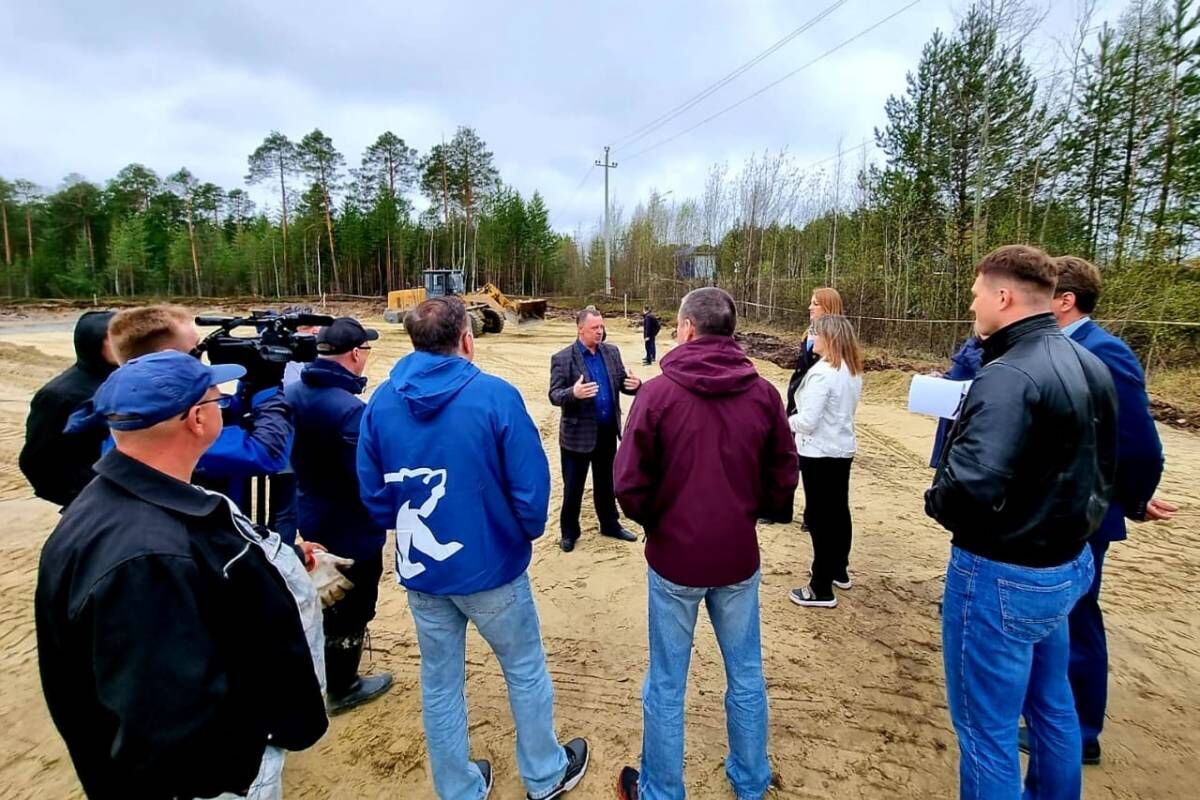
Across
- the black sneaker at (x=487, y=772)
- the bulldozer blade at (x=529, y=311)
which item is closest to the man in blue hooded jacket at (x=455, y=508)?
the black sneaker at (x=487, y=772)

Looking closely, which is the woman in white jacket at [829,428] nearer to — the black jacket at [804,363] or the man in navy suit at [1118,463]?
the black jacket at [804,363]

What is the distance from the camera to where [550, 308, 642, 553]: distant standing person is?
12.4 feet

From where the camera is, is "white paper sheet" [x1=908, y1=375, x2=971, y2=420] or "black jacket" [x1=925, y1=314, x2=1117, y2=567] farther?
"white paper sheet" [x1=908, y1=375, x2=971, y2=420]

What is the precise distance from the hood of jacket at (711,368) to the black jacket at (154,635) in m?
1.18

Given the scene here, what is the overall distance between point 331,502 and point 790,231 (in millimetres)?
22557

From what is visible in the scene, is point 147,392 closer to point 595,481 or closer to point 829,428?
point 829,428

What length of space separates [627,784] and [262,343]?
2.13m

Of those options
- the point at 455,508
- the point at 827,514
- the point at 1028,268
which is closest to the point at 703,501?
→ the point at 455,508

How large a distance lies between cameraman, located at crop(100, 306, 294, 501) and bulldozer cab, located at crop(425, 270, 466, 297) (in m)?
18.9

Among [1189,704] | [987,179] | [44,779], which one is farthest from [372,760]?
[987,179]

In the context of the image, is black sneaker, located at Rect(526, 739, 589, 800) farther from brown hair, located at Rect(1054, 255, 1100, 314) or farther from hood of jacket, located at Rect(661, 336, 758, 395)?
brown hair, located at Rect(1054, 255, 1100, 314)

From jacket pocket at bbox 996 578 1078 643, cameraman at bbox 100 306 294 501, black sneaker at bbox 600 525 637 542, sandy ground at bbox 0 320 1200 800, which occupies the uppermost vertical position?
cameraman at bbox 100 306 294 501

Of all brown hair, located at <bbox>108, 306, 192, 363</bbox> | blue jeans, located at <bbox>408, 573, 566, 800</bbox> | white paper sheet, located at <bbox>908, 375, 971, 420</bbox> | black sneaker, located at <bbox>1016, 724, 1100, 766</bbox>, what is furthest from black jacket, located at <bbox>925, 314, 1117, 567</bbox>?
brown hair, located at <bbox>108, 306, 192, 363</bbox>

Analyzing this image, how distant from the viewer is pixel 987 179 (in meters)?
13.0
